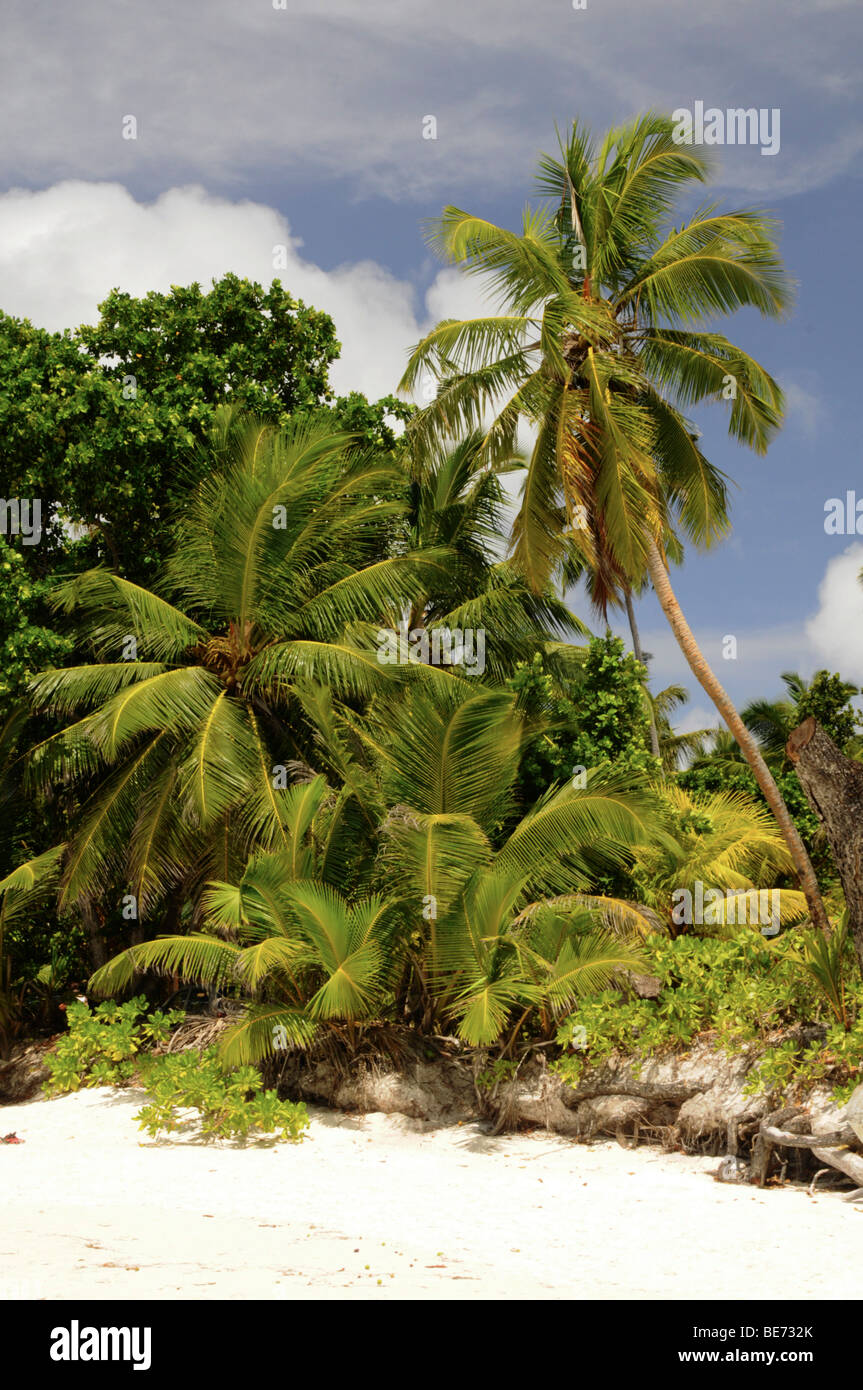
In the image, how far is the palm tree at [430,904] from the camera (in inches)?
391

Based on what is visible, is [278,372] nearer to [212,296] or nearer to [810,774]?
[212,296]

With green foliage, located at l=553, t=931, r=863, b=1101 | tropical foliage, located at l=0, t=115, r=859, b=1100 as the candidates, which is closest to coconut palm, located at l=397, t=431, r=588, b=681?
tropical foliage, located at l=0, t=115, r=859, b=1100

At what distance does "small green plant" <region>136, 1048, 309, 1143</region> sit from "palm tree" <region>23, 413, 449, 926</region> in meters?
2.48

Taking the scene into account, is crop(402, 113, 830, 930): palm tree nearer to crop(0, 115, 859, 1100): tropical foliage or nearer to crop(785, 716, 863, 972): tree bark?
crop(0, 115, 859, 1100): tropical foliage

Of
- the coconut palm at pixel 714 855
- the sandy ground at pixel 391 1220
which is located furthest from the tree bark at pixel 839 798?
the coconut palm at pixel 714 855

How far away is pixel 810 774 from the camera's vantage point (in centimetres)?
819

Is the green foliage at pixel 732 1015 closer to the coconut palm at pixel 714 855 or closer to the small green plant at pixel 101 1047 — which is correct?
the coconut palm at pixel 714 855

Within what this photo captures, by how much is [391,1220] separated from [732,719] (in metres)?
8.51

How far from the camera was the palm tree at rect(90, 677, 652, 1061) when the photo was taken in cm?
993

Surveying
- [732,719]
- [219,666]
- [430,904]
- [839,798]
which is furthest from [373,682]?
[839,798]

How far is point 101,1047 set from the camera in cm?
1204

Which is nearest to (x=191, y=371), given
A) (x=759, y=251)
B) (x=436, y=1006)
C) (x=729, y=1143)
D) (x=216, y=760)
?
(x=216, y=760)

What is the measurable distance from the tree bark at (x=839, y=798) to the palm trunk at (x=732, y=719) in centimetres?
560

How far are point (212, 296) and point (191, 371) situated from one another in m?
1.77
